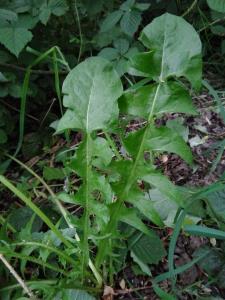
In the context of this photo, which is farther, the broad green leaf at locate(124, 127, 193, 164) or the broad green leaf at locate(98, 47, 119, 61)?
the broad green leaf at locate(98, 47, 119, 61)

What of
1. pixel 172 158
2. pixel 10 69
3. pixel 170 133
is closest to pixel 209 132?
pixel 172 158

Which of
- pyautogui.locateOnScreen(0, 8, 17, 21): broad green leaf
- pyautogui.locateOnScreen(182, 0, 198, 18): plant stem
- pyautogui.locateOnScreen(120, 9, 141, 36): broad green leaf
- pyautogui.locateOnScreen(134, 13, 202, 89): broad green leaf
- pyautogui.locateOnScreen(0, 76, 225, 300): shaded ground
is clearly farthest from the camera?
pyautogui.locateOnScreen(182, 0, 198, 18): plant stem

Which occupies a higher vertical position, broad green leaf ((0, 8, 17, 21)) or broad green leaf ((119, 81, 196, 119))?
broad green leaf ((0, 8, 17, 21))

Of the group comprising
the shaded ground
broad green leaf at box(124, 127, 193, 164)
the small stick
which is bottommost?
the shaded ground

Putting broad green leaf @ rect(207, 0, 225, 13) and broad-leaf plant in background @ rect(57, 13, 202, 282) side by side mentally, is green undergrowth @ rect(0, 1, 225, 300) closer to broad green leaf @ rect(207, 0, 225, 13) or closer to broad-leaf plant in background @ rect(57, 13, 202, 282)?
broad-leaf plant in background @ rect(57, 13, 202, 282)

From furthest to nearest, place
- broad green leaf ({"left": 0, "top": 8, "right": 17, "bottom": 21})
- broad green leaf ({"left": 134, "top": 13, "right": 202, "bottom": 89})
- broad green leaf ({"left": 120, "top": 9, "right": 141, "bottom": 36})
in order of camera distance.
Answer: broad green leaf ({"left": 120, "top": 9, "right": 141, "bottom": 36}) < broad green leaf ({"left": 0, "top": 8, "right": 17, "bottom": 21}) < broad green leaf ({"left": 134, "top": 13, "right": 202, "bottom": 89})

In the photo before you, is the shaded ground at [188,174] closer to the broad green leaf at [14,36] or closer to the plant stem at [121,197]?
the plant stem at [121,197]

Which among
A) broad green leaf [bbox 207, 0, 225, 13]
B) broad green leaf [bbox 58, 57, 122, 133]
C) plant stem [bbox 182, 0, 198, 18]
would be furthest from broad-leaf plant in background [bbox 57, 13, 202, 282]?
plant stem [bbox 182, 0, 198, 18]
